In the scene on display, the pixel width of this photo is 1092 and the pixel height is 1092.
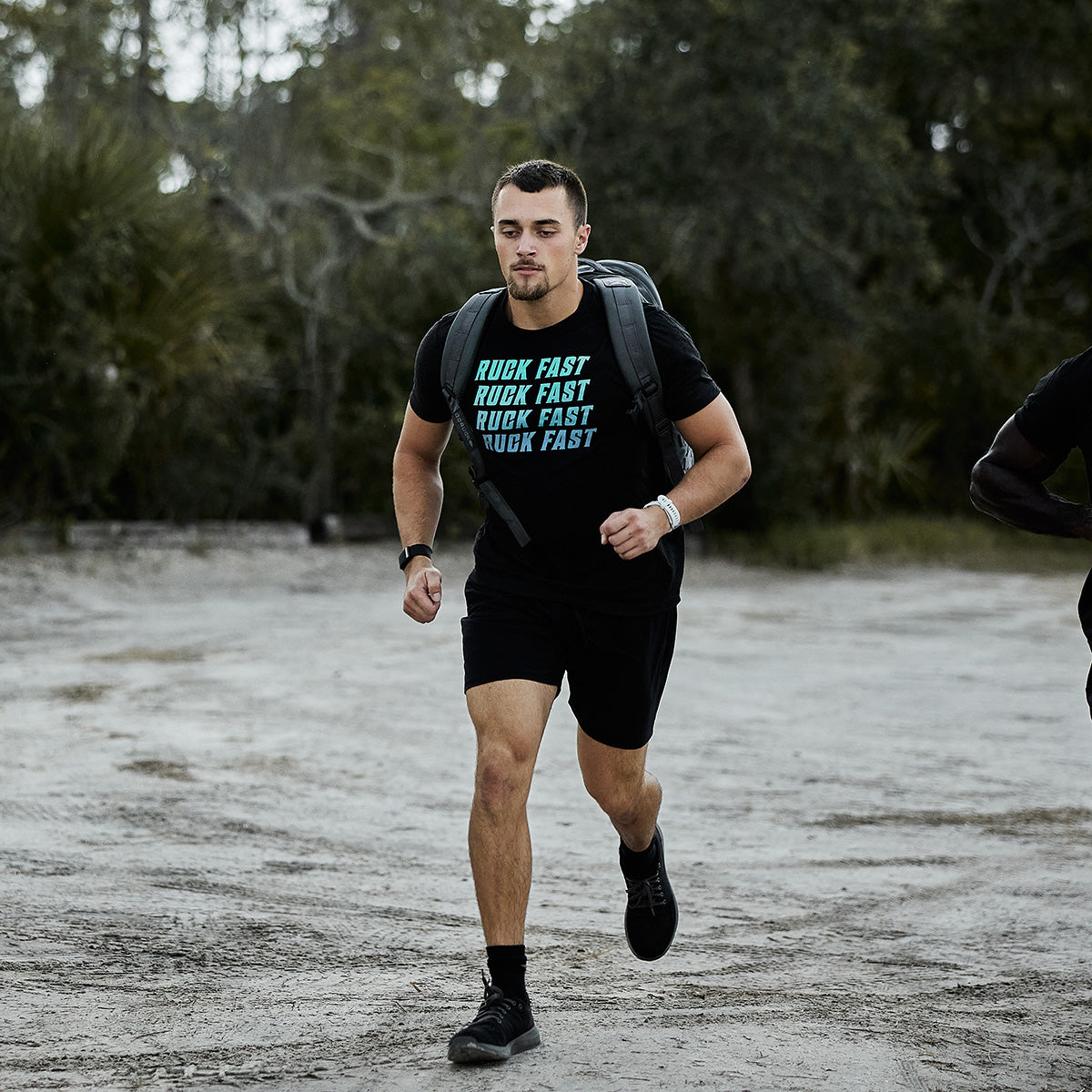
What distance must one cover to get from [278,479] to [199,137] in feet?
17.7

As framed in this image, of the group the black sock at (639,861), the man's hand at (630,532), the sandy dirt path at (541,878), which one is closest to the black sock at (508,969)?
the sandy dirt path at (541,878)

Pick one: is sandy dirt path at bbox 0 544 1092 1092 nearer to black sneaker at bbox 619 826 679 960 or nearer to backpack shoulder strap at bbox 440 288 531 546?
black sneaker at bbox 619 826 679 960

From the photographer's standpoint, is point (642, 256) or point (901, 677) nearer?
point (901, 677)

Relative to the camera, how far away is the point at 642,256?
59.5ft

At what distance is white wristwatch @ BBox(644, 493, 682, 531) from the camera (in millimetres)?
3592

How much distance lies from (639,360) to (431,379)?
0.55 m

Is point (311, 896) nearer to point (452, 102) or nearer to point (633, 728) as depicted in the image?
point (633, 728)

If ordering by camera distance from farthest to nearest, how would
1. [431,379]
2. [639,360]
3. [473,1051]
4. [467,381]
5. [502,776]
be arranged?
[431,379] < [467,381] < [639,360] < [502,776] < [473,1051]

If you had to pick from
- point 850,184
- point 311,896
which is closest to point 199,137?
point 850,184

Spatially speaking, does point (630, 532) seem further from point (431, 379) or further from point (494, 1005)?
point (494, 1005)

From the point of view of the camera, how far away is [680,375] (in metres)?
3.68

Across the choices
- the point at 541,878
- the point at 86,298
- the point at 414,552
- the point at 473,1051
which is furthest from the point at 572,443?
the point at 86,298

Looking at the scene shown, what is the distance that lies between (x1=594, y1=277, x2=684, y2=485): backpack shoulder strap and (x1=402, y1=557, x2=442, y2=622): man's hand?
0.62 metres

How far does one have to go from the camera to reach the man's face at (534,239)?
3.66 meters
